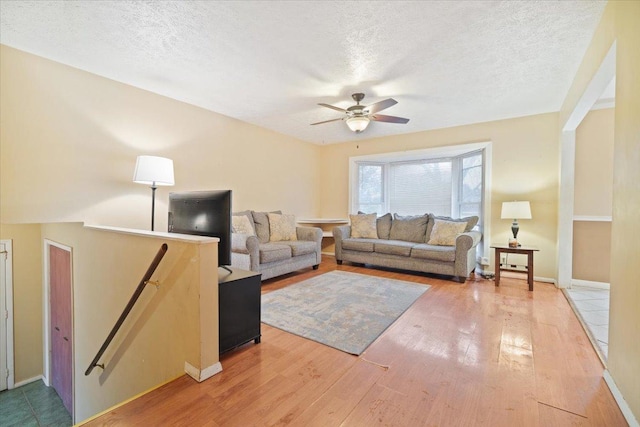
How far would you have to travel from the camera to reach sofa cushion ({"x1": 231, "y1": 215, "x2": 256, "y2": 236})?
380cm

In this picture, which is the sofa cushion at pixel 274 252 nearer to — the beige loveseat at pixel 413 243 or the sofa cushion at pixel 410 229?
the beige loveseat at pixel 413 243

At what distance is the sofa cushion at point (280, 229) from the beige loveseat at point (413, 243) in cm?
89

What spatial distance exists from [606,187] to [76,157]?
632cm

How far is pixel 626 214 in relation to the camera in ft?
4.73

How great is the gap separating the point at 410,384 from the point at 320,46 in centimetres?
261

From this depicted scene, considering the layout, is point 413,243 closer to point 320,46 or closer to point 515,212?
point 515,212

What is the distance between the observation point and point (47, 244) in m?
3.02

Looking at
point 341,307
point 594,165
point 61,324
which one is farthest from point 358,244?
point 61,324

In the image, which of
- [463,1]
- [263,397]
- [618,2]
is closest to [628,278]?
[618,2]

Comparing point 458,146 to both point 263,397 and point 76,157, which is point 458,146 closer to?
point 263,397

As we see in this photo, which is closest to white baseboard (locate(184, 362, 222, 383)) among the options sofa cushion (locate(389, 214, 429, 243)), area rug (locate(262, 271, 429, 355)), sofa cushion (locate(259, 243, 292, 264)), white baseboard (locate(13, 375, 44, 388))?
area rug (locate(262, 271, 429, 355))

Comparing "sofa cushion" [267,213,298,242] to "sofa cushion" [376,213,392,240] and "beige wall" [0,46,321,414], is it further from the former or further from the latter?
"sofa cushion" [376,213,392,240]

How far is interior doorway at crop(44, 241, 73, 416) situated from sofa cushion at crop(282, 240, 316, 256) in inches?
99.3

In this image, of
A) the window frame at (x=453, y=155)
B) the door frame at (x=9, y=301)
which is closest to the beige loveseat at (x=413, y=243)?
the window frame at (x=453, y=155)
